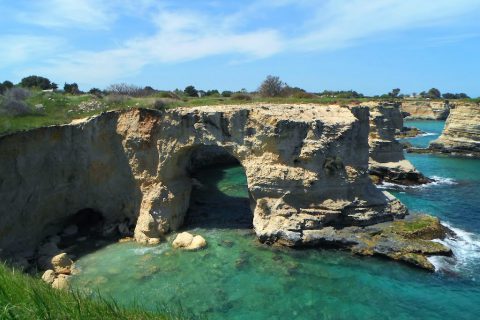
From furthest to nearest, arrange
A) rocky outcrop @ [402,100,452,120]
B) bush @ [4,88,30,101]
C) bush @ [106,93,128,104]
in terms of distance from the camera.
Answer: rocky outcrop @ [402,100,452,120]
bush @ [106,93,128,104]
bush @ [4,88,30,101]

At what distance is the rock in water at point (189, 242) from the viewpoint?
61.7 ft

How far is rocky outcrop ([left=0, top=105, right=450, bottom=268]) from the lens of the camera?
1894 cm

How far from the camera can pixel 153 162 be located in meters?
21.2

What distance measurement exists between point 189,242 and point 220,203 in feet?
A: 22.0

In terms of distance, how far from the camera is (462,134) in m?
49.5

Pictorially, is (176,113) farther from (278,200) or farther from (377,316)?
(377,316)

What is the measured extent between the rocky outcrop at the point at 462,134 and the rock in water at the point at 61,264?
44857 mm

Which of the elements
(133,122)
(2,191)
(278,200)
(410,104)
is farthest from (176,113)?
(410,104)

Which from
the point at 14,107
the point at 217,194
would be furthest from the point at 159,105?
Answer: the point at 217,194

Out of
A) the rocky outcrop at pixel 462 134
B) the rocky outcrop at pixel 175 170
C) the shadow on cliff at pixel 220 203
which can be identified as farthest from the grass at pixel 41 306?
the rocky outcrop at pixel 462 134

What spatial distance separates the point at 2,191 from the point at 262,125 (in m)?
11.7

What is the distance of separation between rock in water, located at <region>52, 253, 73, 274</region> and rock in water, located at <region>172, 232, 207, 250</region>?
4517 mm

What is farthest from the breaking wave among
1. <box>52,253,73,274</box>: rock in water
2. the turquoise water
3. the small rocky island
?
<box>52,253,73,274</box>: rock in water

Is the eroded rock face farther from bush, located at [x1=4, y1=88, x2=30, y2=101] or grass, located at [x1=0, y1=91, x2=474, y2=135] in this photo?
bush, located at [x1=4, y1=88, x2=30, y2=101]
